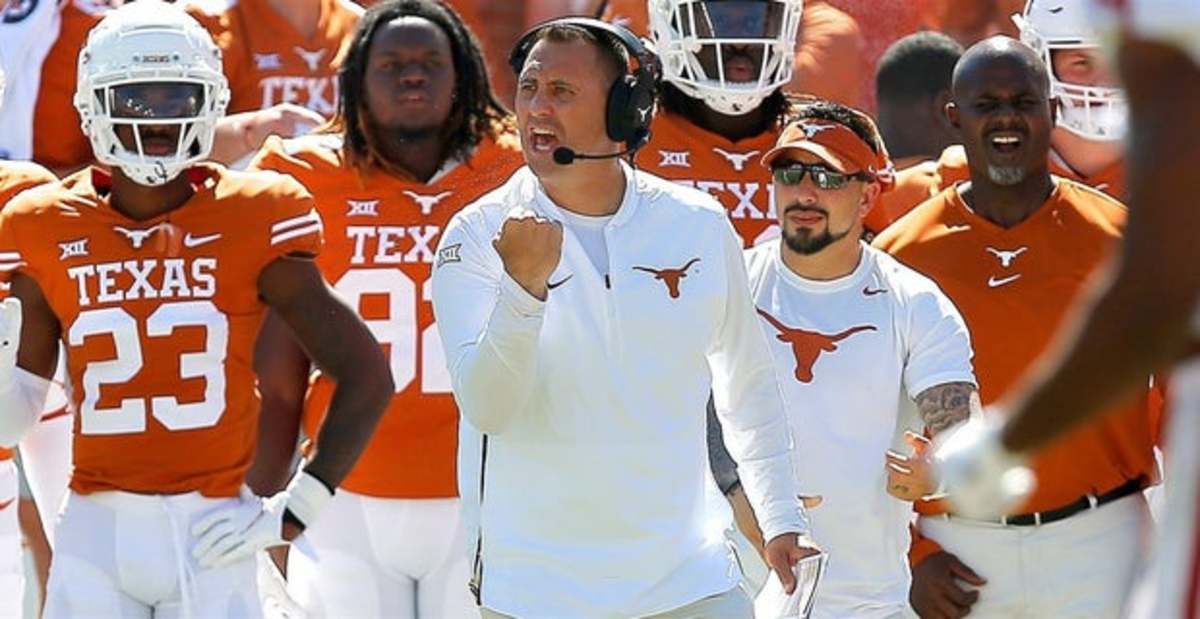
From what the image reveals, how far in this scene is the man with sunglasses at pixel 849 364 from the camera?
5797mm

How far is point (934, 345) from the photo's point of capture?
5.80m

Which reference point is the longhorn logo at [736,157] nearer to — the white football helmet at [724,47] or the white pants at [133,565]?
the white football helmet at [724,47]

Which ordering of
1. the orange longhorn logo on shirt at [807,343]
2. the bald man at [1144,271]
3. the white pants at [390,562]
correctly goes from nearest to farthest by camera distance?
1. the bald man at [1144,271]
2. the orange longhorn logo on shirt at [807,343]
3. the white pants at [390,562]

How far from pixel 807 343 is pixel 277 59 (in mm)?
2254

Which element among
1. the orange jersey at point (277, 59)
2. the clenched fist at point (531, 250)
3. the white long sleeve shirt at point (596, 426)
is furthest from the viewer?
the orange jersey at point (277, 59)

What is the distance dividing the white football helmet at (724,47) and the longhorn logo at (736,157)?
0.32 feet

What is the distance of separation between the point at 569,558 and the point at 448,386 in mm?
1937

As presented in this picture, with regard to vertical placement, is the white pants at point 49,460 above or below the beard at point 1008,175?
below

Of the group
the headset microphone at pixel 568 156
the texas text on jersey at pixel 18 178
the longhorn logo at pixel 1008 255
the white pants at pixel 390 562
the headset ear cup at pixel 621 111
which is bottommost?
the white pants at pixel 390 562

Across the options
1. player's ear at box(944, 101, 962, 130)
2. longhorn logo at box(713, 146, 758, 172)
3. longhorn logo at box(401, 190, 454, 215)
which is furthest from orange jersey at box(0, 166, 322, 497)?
player's ear at box(944, 101, 962, 130)

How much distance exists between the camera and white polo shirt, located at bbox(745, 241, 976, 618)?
5801mm

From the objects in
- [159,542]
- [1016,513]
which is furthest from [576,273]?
[1016,513]

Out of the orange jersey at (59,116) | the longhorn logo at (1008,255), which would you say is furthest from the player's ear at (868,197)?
the orange jersey at (59,116)

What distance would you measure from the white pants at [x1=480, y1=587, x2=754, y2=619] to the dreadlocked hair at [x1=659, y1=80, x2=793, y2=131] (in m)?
2.04
